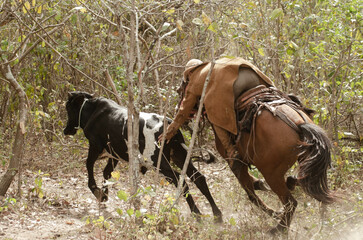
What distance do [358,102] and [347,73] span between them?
0.73m

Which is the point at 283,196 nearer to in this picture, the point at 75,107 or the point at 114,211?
the point at 114,211

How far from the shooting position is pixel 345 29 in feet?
23.0

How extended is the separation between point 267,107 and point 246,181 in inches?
49.6

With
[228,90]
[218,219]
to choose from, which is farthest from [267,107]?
[218,219]

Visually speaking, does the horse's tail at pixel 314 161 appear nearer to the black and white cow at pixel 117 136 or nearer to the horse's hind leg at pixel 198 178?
the black and white cow at pixel 117 136

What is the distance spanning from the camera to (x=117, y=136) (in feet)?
22.0

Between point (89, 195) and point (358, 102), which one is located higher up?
point (358, 102)

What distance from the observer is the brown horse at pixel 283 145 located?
15.4 feet

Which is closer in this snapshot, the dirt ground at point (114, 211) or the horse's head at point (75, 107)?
the dirt ground at point (114, 211)

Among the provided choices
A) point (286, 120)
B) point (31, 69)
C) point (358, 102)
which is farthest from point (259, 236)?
point (31, 69)

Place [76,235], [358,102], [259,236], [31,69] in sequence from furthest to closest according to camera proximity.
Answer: [31,69]
[358,102]
[76,235]
[259,236]

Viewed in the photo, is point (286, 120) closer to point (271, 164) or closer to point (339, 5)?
point (271, 164)

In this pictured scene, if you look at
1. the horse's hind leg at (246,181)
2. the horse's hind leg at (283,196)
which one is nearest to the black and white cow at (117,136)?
the horse's hind leg at (246,181)

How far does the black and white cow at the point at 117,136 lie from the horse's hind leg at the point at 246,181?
48 cm
